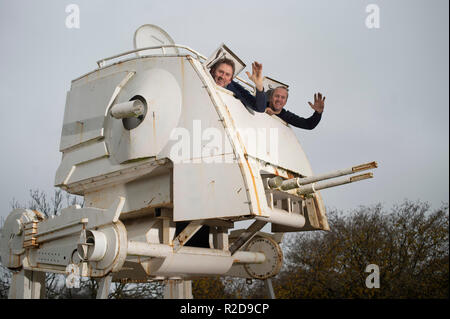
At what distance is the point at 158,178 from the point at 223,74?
1.88 metres

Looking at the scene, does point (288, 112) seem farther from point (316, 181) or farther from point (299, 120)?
point (316, 181)

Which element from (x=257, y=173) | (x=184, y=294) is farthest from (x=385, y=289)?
(x=257, y=173)

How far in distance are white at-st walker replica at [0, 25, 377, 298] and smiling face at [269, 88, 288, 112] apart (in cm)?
28

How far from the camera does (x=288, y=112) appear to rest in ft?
30.7

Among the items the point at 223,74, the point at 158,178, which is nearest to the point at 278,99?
the point at 223,74

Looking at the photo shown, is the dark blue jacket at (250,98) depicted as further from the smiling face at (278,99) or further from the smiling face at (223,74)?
the smiling face at (278,99)

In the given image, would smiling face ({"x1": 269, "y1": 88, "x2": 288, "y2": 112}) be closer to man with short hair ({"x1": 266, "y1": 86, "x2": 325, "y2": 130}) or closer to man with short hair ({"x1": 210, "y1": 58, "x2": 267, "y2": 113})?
man with short hair ({"x1": 266, "y1": 86, "x2": 325, "y2": 130})

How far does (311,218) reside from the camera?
909cm

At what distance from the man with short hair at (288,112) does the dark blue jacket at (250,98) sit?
61 cm

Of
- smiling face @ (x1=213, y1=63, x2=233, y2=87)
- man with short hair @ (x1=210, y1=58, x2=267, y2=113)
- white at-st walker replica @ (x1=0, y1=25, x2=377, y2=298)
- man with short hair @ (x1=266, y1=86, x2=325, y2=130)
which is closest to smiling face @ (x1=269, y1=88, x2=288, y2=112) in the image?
man with short hair @ (x1=266, y1=86, x2=325, y2=130)

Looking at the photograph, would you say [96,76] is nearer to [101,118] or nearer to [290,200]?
[101,118]

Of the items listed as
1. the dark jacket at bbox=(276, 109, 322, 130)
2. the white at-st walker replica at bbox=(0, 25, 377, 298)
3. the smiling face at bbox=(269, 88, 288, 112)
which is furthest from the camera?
the dark jacket at bbox=(276, 109, 322, 130)

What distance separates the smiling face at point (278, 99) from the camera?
8.89 m

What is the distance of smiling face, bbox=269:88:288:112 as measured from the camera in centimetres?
889
